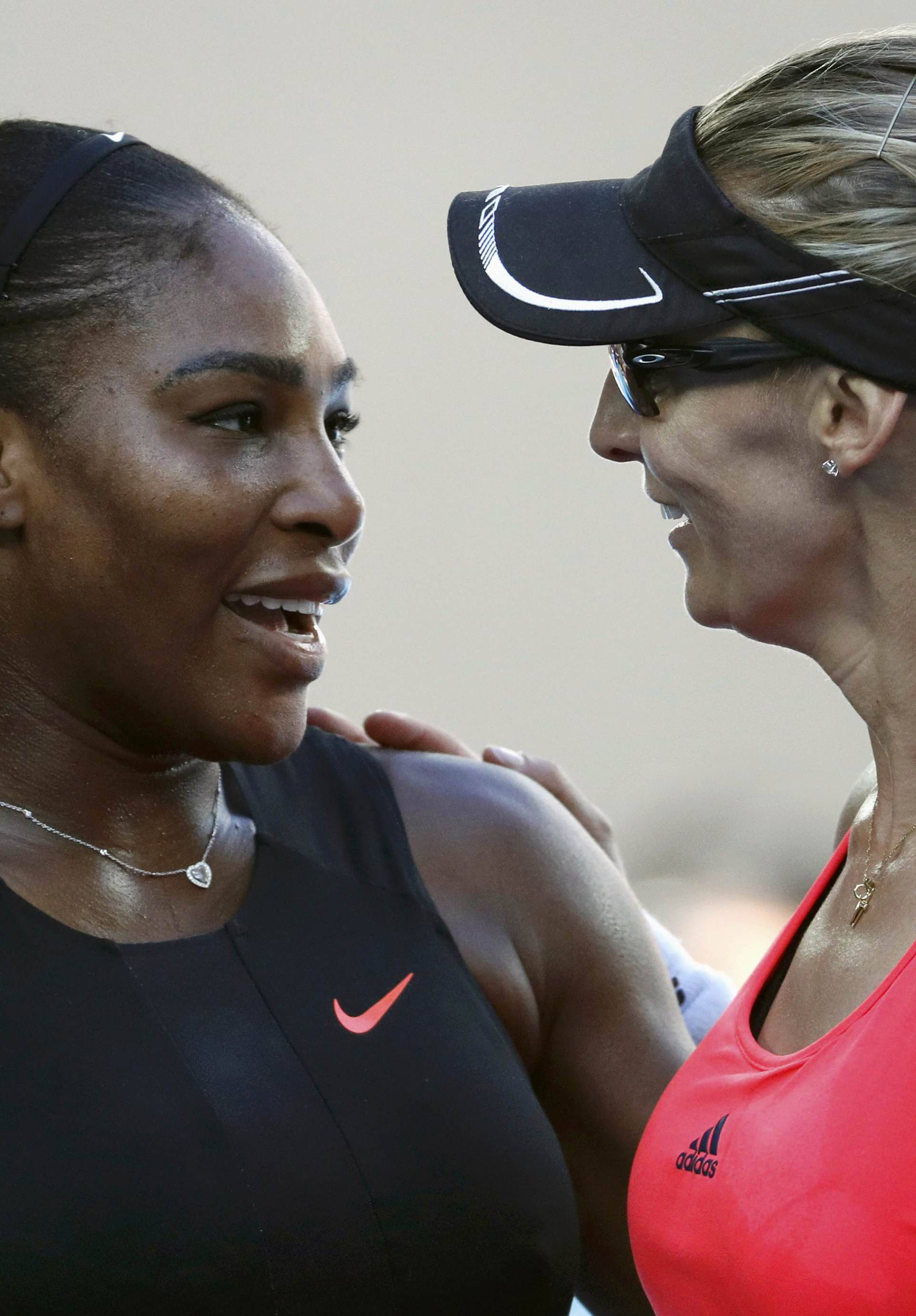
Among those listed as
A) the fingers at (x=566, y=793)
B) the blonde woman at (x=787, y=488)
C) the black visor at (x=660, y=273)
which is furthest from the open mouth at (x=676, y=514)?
the fingers at (x=566, y=793)

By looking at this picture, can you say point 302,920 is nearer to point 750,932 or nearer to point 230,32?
point 750,932

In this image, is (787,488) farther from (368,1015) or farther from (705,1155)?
(368,1015)

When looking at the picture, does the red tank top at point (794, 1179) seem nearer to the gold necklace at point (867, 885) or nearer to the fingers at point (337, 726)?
the gold necklace at point (867, 885)

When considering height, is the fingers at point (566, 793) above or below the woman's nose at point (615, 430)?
below

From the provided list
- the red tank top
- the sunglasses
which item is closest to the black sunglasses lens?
the sunglasses

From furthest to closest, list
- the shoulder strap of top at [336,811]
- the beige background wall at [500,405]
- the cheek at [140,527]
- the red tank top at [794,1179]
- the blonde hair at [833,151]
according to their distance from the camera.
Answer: the beige background wall at [500,405], the shoulder strap of top at [336,811], the cheek at [140,527], the blonde hair at [833,151], the red tank top at [794,1179]

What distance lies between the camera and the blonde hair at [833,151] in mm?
1308

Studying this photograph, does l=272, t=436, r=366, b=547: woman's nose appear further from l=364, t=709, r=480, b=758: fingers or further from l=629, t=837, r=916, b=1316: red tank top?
l=629, t=837, r=916, b=1316: red tank top

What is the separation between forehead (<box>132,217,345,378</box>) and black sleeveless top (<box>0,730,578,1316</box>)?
0.59 meters

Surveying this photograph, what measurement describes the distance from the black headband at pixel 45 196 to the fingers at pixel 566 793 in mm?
924

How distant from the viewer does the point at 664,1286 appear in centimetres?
148

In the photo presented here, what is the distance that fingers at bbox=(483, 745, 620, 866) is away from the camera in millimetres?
2184

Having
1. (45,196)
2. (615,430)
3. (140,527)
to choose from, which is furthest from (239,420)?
(615,430)

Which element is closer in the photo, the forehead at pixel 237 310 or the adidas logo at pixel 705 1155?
the adidas logo at pixel 705 1155
